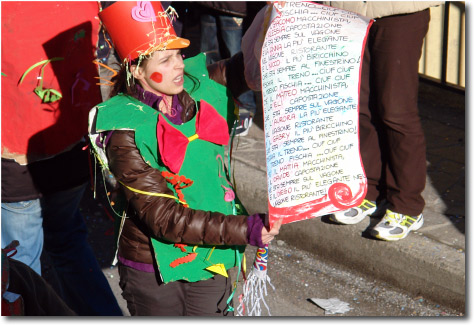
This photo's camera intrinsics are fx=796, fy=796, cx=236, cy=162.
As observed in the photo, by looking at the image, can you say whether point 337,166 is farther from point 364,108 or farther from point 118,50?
point 364,108

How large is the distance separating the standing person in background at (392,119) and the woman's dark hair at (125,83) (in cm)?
135

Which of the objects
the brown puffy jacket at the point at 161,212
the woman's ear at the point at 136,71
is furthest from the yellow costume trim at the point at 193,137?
the woman's ear at the point at 136,71

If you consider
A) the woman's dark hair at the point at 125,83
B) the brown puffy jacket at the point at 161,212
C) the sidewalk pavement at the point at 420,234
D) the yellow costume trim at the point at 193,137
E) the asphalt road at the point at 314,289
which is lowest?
the asphalt road at the point at 314,289

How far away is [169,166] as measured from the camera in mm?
3002

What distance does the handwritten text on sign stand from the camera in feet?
9.27

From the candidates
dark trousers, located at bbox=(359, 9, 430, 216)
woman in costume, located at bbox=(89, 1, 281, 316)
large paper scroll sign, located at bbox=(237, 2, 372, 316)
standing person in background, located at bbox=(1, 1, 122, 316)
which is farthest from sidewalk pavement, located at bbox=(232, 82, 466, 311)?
large paper scroll sign, located at bbox=(237, 2, 372, 316)

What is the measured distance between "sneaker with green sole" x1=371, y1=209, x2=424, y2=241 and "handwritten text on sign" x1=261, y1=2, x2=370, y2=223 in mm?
1706

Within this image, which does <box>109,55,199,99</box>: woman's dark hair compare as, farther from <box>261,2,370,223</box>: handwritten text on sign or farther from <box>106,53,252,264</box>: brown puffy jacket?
<box>261,2,370,223</box>: handwritten text on sign

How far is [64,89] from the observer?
3.61 metres

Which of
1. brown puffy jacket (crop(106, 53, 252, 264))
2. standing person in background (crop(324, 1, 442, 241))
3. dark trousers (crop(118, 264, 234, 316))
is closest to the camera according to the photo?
brown puffy jacket (crop(106, 53, 252, 264))

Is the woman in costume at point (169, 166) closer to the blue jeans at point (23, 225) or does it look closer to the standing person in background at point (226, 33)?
the blue jeans at point (23, 225)

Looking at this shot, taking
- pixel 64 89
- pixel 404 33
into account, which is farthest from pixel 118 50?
pixel 404 33

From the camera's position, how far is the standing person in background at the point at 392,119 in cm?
423

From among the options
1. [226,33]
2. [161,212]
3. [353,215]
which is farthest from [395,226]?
[226,33]
